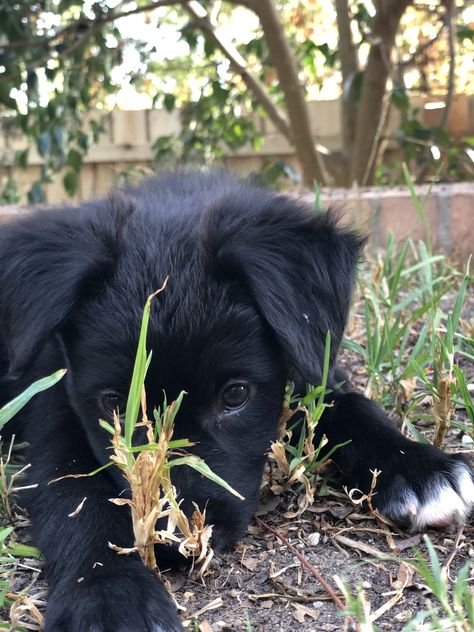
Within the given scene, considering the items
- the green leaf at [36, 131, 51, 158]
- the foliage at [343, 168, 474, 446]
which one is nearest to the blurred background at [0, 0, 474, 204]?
the green leaf at [36, 131, 51, 158]

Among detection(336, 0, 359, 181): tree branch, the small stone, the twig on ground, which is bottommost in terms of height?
the small stone

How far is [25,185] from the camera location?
887 centimetres

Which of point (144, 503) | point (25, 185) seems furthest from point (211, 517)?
point (25, 185)

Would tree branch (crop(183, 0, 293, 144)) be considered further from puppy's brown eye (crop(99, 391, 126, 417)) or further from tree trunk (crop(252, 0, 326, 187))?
puppy's brown eye (crop(99, 391, 126, 417))

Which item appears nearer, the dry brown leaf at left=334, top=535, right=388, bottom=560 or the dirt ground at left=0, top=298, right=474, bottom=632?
the dirt ground at left=0, top=298, right=474, bottom=632

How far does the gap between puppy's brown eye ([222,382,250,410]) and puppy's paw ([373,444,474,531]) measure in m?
0.38

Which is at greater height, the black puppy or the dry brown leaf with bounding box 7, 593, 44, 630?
the black puppy

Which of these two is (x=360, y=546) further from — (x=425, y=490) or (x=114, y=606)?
(x=114, y=606)

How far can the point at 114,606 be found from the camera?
144 centimetres

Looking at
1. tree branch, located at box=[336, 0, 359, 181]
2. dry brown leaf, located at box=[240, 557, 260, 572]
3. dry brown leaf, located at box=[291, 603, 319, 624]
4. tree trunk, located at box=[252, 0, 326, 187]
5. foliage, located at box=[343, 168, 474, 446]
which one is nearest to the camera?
dry brown leaf, located at box=[291, 603, 319, 624]

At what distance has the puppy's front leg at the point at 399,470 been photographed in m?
1.85

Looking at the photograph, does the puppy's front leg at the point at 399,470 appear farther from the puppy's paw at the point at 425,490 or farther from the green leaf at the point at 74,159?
the green leaf at the point at 74,159

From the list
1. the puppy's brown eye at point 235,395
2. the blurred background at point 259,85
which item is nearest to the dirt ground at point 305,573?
the puppy's brown eye at point 235,395

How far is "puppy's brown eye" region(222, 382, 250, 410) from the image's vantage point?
6.08 ft
